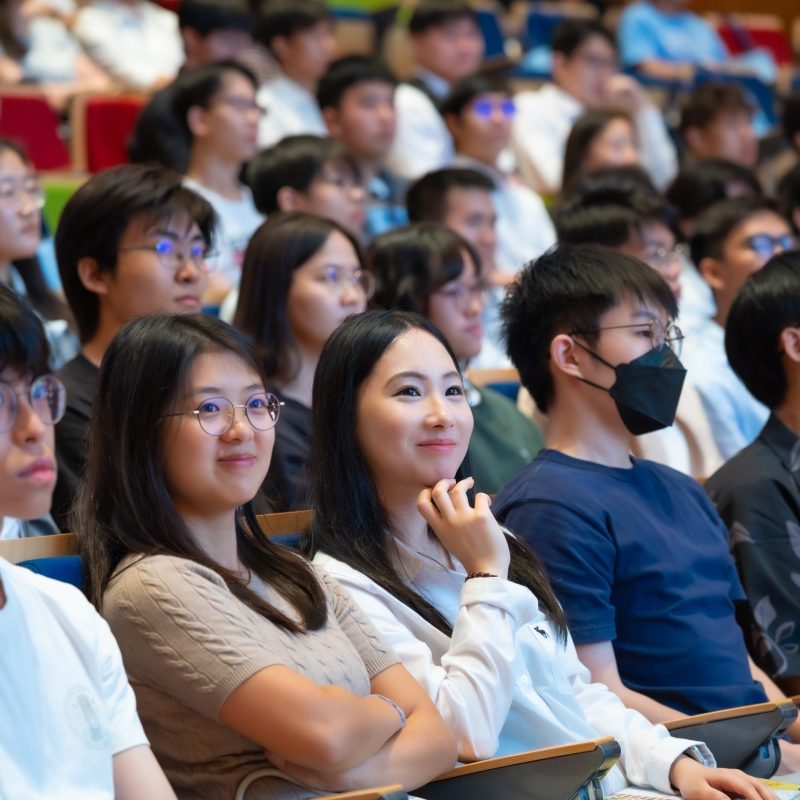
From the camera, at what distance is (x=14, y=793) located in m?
1.39

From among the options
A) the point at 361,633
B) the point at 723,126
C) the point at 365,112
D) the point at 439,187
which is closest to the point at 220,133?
the point at 439,187

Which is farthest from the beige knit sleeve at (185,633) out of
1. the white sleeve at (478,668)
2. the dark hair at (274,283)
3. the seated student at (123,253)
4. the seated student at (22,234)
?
the seated student at (22,234)

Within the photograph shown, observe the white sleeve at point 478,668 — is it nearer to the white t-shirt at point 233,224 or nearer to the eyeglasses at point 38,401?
the eyeglasses at point 38,401

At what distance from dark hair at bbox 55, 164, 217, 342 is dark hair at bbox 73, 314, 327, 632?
96cm

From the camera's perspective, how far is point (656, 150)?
6.21m

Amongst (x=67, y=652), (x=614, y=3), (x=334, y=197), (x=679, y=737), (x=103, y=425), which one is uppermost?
(x=614, y=3)

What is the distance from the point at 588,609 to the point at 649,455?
915 mm

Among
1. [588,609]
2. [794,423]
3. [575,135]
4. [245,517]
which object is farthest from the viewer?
[575,135]

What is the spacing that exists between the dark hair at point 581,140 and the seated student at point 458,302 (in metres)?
2.18

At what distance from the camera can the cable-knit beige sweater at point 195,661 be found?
1.58m

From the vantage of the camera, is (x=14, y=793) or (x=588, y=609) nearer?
(x=14, y=793)

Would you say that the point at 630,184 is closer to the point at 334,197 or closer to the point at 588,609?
the point at 334,197

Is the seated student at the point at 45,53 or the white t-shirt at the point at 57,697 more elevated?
the seated student at the point at 45,53

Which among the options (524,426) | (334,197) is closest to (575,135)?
(334,197)
